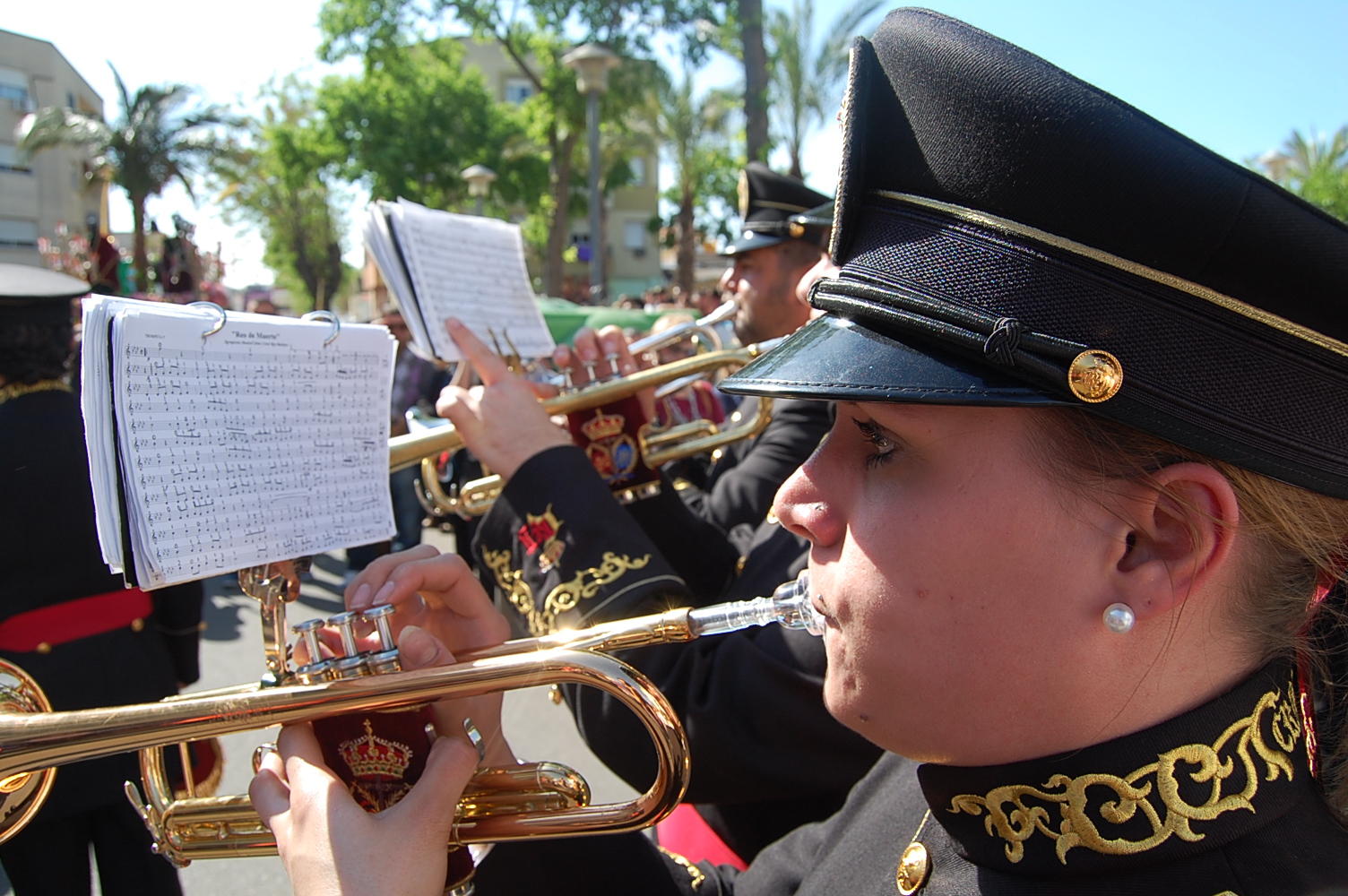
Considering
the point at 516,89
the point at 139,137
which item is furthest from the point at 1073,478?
the point at 516,89

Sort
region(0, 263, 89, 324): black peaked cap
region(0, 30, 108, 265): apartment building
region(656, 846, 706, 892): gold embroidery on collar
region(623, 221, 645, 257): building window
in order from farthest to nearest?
region(623, 221, 645, 257): building window
region(0, 30, 108, 265): apartment building
region(0, 263, 89, 324): black peaked cap
region(656, 846, 706, 892): gold embroidery on collar

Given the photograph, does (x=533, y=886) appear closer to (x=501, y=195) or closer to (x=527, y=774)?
(x=527, y=774)

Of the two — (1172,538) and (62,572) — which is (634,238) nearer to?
(62,572)

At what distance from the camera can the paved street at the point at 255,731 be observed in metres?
3.03

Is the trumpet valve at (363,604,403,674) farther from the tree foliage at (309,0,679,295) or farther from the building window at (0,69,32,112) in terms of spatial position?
the tree foliage at (309,0,679,295)

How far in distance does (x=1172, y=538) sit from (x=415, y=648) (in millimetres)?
949

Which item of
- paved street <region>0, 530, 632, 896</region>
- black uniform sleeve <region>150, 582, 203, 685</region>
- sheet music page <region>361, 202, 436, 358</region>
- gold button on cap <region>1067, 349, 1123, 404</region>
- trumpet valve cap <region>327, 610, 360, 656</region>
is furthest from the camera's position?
paved street <region>0, 530, 632, 896</region>

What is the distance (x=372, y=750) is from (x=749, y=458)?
1.61 metres

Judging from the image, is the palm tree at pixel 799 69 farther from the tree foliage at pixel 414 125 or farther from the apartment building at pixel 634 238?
the apartment building at pixel 634 238

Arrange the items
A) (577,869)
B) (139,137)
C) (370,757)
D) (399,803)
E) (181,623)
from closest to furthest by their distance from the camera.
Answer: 1. (399,803)
2. (370,757)
3. (577,869)
4. (181,623)
5. (139,137)

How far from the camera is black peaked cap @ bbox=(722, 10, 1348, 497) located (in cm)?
74

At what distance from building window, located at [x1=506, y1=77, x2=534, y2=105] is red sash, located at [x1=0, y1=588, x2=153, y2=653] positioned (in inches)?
1598

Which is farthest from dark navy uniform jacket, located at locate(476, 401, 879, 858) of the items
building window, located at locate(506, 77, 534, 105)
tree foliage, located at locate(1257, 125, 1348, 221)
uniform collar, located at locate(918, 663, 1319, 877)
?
building window, located at locate(506, 77, 534, 105)

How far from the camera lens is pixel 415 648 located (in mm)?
1209
